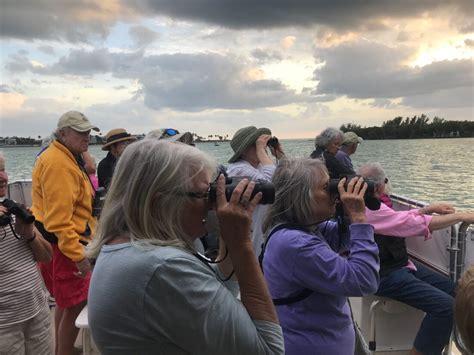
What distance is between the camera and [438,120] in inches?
1299

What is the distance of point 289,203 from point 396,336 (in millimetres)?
2042

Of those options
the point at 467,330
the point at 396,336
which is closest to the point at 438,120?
the point at 396,336

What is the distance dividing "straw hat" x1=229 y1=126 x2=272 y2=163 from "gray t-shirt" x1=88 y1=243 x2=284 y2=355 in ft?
7.38

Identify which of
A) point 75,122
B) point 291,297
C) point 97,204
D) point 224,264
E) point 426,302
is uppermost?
point 75,122

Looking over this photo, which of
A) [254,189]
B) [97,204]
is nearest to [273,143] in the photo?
[97,204]

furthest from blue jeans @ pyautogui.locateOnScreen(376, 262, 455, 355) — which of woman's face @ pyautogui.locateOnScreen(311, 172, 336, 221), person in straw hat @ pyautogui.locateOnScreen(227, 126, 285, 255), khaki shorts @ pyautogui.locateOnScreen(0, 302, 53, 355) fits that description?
khaki shorts @ pyautogui.locateOnScreen(0, 302, 53, 355)

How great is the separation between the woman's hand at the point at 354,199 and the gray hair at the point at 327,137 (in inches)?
124

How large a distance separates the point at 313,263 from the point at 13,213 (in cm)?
146

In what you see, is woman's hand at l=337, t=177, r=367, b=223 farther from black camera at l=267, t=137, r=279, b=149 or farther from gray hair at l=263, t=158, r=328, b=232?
black camera at l=267, t=137, r=279, b=149

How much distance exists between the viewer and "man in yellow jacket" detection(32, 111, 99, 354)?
2.55 m

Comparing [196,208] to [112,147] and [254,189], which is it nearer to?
[254,189]

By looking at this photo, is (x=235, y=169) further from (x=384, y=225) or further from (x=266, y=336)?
(x=266, y=336)

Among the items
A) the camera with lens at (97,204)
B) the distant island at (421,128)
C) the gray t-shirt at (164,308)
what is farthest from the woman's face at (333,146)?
the distant island at (421,128)

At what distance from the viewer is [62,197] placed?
8.32ft
